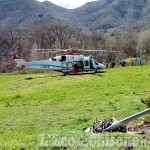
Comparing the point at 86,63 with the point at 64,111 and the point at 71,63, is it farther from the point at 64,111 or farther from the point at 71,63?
the point at 64,111

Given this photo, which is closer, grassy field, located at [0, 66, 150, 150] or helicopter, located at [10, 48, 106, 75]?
grassy field, located at [0, 66, 150, 150]

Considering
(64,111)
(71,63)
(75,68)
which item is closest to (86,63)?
(75,68)

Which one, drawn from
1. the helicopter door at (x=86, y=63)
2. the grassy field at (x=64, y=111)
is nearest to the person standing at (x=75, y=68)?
the helicopter door at (x=86, y=63)

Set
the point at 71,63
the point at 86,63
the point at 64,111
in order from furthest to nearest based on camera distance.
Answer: the point at 71,63, the point at 86,63, the point at 64,111

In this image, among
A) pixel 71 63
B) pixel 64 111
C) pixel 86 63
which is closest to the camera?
pixel 64 111

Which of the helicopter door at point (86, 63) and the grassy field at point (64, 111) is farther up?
the helicopter door at point (86, 63)

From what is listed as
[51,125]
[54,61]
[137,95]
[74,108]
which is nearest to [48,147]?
[51,125]

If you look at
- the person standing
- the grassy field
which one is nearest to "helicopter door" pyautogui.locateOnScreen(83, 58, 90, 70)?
the person standing

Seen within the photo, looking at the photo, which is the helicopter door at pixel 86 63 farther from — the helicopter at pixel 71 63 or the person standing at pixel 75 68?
the person standing at pixel 75 68

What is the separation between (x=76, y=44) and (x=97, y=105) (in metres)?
58.3

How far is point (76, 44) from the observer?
2788 inches

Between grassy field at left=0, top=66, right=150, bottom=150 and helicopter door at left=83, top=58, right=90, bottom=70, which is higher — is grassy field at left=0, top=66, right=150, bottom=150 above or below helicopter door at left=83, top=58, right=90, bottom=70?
below

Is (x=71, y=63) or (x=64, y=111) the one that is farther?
(x=71, y=63)

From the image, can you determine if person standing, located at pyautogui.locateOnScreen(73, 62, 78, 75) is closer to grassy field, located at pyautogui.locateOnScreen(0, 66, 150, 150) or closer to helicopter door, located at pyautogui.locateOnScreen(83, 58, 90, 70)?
helicopter door, located at pyautogui.locateOnScreen(83, 58, 90, 70)
